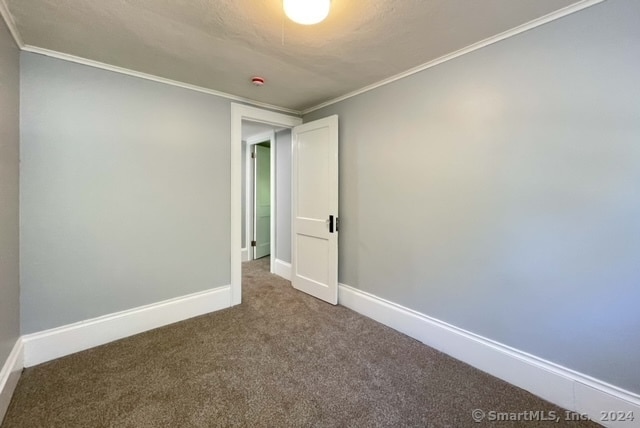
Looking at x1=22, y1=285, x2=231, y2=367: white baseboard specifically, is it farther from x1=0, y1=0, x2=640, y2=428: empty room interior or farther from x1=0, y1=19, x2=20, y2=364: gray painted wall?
x1=0, y1=19, x2=20, y2=364: gray painted wall

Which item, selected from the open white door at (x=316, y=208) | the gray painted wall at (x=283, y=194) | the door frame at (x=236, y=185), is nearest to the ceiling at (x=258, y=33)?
the door frame at (x=236, y=185)

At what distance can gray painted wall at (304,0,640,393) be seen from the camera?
1.42 m

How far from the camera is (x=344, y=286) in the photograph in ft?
9.80

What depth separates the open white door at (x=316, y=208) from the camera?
2955 mm

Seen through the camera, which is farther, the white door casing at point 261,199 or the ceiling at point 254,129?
the white door casing at point 261,199

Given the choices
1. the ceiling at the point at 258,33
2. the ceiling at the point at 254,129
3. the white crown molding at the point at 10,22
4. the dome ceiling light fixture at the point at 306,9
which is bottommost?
the dome ceiling light fixture at the point at 306,9

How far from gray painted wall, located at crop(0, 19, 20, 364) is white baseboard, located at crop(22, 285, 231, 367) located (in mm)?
188

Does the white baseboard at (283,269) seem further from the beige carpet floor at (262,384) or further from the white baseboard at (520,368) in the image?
the white baseboard at (520,368)

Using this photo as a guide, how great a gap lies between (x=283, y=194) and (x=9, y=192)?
266 cm

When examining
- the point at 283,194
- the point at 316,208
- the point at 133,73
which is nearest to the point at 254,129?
the point at 283,194

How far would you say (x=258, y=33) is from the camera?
5.74ft

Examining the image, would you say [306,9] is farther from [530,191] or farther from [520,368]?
[520,368]

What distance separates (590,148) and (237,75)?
2.50 meters

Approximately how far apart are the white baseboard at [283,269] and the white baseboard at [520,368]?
5.41 ft
